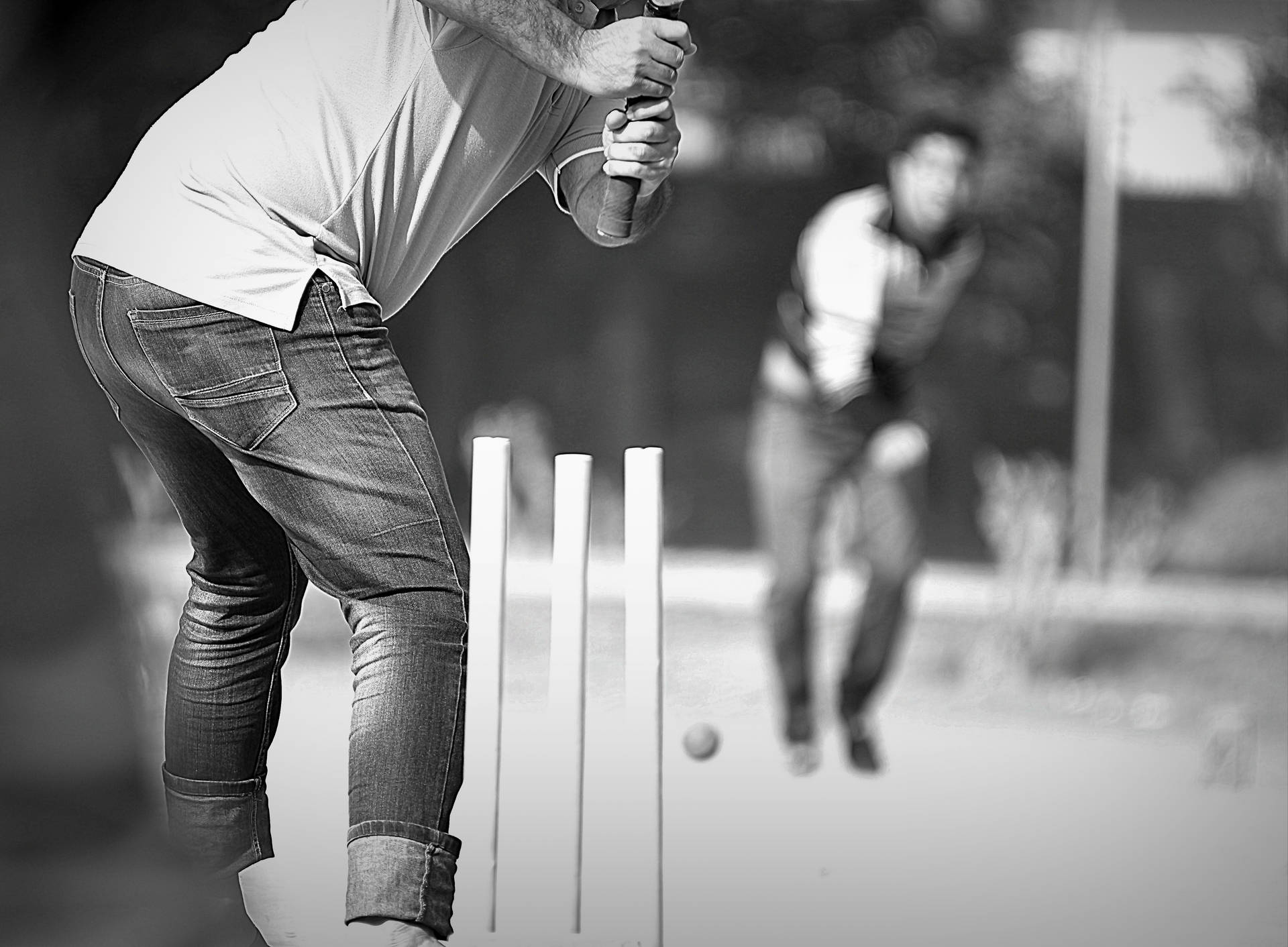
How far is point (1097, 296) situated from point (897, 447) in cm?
64

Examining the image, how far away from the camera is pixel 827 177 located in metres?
3.50

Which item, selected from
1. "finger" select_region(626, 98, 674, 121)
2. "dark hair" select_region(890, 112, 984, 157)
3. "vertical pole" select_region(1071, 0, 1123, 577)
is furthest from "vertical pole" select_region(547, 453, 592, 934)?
"vertical pole" select_region(1071, 0, 1123, 577)

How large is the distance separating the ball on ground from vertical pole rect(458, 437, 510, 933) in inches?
63.2

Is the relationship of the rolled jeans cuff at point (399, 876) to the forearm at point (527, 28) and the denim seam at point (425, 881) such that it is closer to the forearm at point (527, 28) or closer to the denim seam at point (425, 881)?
the denim seam at point (425, 881)

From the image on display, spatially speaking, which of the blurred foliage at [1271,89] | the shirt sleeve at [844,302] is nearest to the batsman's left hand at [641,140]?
the shirt sleeve at [844,302]

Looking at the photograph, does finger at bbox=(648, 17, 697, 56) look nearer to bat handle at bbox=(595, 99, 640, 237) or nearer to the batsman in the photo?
the batsman

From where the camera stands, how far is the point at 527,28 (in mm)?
1216

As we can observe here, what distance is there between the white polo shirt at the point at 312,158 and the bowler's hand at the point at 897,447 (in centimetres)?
214

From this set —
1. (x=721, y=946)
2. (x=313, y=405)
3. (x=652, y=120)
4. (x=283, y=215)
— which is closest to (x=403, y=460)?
(x=313, y=405)

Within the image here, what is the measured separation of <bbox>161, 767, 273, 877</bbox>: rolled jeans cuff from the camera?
1.41m

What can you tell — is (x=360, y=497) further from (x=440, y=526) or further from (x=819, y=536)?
(x=819, y=536)

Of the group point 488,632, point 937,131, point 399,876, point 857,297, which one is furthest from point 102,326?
point 937,131

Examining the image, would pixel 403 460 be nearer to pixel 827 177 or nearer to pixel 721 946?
pixel 721 946

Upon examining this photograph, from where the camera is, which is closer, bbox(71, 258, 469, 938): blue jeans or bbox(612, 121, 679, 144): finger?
bbox(71, 258, 469, 938): blue jeans
